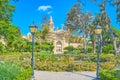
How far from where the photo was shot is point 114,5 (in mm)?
32312

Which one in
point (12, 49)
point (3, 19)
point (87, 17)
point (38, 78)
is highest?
point (87, 17)

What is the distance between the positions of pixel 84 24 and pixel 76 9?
385 cm

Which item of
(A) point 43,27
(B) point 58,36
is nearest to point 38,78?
(A) point 43,27

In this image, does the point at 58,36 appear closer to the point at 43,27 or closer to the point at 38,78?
the point at 43,27

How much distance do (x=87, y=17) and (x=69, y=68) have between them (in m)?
32.6

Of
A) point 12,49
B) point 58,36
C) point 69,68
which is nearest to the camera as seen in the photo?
point 69,68

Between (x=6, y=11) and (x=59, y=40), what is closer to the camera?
(x=6, y=11)

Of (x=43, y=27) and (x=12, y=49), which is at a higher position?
(x=43, y=27)

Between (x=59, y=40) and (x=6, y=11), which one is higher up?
(x=6, y=11)

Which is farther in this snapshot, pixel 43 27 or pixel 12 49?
pixel 43 27

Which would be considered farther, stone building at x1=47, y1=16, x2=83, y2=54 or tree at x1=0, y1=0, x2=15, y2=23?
stone building at x1=47, y1=16, x2=83, y2=54

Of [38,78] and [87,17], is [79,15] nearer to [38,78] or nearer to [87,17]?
[87,17]

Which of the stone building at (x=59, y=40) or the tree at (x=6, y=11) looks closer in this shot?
the tree at (x=6, y=11)

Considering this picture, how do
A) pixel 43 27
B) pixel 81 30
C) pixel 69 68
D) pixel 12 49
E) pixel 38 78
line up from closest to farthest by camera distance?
1. pixel 38 78
2. pixel 69 68
3. pixel 12 49
4. pixel 81 30
5. pixel 43 27
